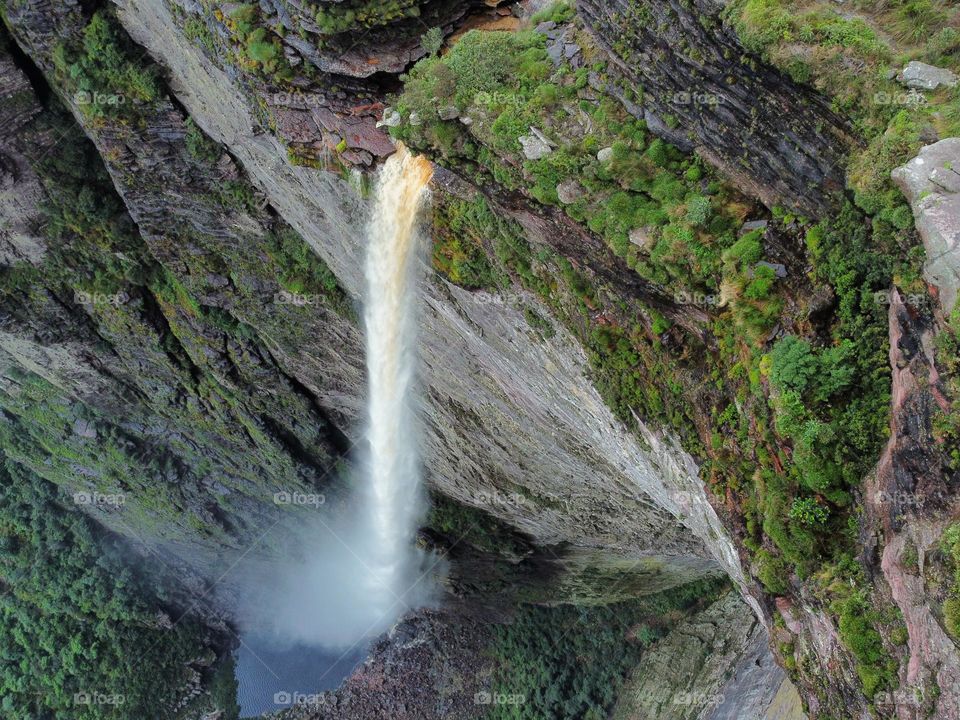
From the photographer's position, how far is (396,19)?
9.81 meters

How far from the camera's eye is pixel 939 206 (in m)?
5.66

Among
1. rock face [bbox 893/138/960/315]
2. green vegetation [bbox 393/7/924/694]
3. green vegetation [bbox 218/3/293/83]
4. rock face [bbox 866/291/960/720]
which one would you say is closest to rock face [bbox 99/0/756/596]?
green vegetation [bbox 393/7/924/694]

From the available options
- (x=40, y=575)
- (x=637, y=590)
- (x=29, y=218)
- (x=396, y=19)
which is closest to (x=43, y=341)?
(x=29, y=218)

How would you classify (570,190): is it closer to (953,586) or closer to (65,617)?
(953,586)

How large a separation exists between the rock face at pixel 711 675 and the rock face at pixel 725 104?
11.2m

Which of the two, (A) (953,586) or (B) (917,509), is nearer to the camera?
(A) (953,586)

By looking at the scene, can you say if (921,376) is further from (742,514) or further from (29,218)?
(29,218)

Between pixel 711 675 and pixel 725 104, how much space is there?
1478 cm

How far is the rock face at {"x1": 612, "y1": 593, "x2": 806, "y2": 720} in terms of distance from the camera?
15445mm

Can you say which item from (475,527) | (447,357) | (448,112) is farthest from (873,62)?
(475,527)

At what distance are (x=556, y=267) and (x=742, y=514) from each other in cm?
396

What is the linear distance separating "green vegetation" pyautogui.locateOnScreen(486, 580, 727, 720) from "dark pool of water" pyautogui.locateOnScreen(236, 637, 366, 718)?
6684 mm

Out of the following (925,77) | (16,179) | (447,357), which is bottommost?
(447,357)

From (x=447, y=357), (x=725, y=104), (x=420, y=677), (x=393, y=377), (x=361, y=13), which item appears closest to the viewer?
(x=725, y=104)
